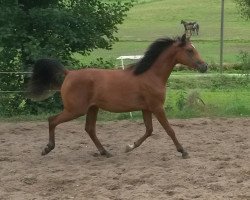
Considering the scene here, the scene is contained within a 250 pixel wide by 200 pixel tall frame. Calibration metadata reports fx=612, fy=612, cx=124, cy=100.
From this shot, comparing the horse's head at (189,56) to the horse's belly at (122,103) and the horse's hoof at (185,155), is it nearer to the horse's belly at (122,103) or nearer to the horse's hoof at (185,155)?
→ the horse's belly at (122,103)

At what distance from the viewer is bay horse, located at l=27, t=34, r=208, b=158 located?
827 centimetres

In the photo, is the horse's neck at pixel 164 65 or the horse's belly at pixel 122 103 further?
the horse's neck at pixel 164 65

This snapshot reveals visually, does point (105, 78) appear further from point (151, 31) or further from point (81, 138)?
point (151, 31)

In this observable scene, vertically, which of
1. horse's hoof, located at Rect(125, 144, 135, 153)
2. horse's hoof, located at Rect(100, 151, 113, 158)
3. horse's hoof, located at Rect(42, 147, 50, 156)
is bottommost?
horse's hoof, located at Rect(100, 151, 113, 158)

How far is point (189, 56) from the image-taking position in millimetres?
8398

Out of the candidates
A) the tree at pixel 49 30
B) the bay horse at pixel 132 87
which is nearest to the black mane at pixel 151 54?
the bay horse at pixel 132 87

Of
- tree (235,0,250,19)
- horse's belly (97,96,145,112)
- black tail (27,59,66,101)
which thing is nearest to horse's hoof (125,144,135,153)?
horse's belly (97,96,145,112)

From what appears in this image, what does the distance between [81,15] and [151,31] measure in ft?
62.1

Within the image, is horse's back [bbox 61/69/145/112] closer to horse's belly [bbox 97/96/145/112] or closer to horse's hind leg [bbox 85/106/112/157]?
horse's belly [bbox 97/96/145/112]

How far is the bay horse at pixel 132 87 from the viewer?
8.27 meters

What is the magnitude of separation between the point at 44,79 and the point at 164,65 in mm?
1733

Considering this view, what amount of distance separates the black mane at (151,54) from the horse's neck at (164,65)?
6 centimetres

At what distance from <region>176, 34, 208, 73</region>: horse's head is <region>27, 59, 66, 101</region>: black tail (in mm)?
1696

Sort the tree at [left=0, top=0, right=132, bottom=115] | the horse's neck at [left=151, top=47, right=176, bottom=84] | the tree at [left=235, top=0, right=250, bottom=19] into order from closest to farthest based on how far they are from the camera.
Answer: the horse's neck at [left=151, top=47, right=176, bottom=84], the tree at [left=0, top=0, right=132, bottom=115], the tree at [left=235, top=0, right=250, bottom=19]
